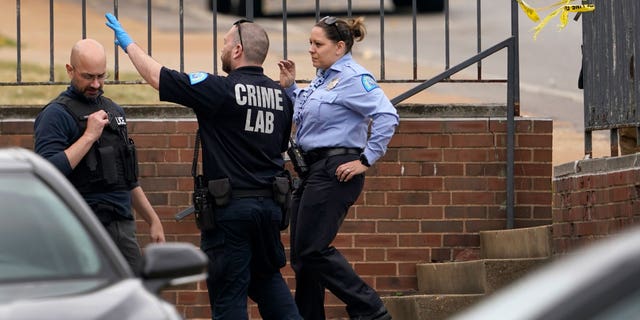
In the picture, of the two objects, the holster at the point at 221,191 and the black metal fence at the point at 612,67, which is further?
the black metal fence at the point at 612,67

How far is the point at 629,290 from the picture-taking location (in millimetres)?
2793

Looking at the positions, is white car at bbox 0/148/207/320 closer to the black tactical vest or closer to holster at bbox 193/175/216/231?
the black tactical vest

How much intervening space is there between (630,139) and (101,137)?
3.07 meters

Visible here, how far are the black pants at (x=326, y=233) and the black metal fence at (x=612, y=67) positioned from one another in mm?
1509

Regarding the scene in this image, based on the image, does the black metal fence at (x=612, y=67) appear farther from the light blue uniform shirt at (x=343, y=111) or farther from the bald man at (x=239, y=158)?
the bald man at (x=239, y=158)

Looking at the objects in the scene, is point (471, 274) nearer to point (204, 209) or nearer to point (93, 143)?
point (204, 209)

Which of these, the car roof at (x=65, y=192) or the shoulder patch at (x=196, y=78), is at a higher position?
the shoulder patch at (x=196, y=78)

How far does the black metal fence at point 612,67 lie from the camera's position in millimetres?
8172

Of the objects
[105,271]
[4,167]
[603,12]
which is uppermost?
[603,12]

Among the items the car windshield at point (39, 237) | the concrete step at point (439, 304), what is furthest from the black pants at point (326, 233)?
the car windshield at point (39, 237)

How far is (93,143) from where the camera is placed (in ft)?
22.9

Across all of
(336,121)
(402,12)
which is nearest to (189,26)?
(402,12)

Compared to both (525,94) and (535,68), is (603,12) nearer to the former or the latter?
(525,94)

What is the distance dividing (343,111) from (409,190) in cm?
172
